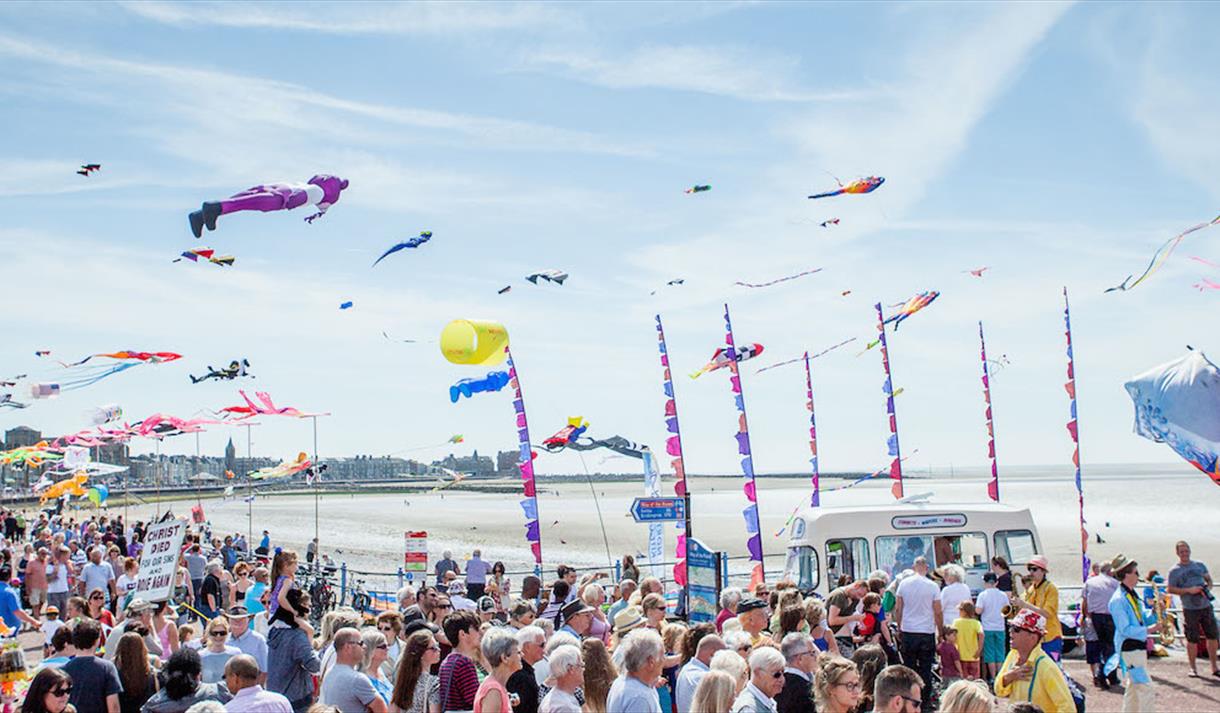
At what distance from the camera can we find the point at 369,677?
6.06m

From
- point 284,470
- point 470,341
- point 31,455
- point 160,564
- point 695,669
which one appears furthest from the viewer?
point 31,455

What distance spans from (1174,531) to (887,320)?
1182 inches

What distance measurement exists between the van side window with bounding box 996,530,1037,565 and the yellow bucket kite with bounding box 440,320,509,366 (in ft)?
24.1

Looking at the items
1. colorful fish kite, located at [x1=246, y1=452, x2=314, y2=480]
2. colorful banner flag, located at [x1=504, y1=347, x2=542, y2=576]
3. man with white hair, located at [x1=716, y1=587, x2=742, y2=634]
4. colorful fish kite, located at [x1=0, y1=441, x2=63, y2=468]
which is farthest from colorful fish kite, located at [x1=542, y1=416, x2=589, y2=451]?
colorful fish kite, located at [x1=0, y1=441, x2=63, y2=468]

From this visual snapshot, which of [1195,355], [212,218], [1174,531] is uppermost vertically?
[212,218]

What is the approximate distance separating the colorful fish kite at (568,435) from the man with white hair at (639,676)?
1580 centimetres

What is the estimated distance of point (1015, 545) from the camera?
14.8 metres

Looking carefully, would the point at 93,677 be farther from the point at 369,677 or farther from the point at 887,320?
the point at 887,320

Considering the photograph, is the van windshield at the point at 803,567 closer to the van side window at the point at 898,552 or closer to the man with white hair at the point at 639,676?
the van side window at the point at 898,552

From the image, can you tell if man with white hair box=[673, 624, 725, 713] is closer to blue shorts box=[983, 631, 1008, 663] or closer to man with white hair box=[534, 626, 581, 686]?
man with white hair box=[534, 626, 581, 686]

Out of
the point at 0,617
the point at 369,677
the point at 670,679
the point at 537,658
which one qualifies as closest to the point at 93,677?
the point at 369,677

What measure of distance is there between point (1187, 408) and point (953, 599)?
11.5 ft

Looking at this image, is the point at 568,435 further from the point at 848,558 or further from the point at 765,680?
the point at 765,680

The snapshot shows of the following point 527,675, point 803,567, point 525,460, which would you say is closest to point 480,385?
point 525,460
